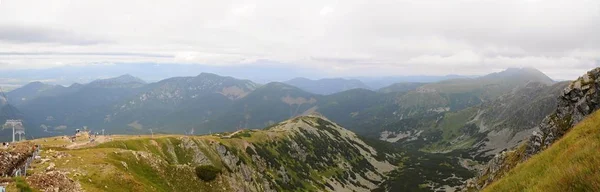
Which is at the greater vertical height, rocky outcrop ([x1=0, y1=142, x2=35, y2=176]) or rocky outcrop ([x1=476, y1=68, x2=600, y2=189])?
rocky outcrop ([x1=476, y1=68, x2=600, y2=189])

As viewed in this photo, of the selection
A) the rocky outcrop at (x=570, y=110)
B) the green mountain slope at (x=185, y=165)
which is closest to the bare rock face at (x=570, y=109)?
the rocky outcrop at (x=570, y=110)

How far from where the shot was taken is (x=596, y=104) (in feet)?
186

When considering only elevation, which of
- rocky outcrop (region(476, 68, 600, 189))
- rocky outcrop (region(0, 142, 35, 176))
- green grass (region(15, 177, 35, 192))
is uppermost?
rocky outcrop (region(476, 68, 600, 189))

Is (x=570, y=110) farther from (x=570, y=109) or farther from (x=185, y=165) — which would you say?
(x=185, y=165)

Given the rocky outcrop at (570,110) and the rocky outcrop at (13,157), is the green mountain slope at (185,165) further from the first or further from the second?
the rocky outcrop at (570,110)

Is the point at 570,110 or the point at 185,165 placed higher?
the point at 570,110

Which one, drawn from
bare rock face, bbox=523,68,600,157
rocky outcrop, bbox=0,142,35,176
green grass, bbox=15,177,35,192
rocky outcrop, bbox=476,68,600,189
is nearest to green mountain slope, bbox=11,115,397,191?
rocky outcrop, bbox=0,142,35,176

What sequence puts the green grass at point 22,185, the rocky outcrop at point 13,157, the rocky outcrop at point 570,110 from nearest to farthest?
the green grass at point 22,185 → the rocky outcrop at point 13,157 → the rocky outcrop at point 570,110

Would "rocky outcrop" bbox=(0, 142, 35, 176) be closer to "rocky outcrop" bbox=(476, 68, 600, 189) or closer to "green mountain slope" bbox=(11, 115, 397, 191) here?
"green mountain slope" bbox=(11, 115, 397, 191)

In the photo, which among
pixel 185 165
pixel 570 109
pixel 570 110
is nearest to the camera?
pixel 570 110

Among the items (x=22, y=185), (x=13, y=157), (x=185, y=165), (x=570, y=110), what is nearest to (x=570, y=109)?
(x=570, y=110)

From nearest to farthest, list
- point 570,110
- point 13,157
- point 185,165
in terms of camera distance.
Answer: point 13,157 → point 570,110 → point 185,165

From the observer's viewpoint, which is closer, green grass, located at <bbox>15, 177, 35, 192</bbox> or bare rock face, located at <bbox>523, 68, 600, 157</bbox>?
green grass, located at <bbox>15, 177, 35, 192</bbox>

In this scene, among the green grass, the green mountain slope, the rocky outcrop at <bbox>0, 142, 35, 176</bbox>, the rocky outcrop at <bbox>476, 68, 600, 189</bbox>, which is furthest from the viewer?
the rocky outcrop at <bbox>476, 68, 600, 189</bbox>
